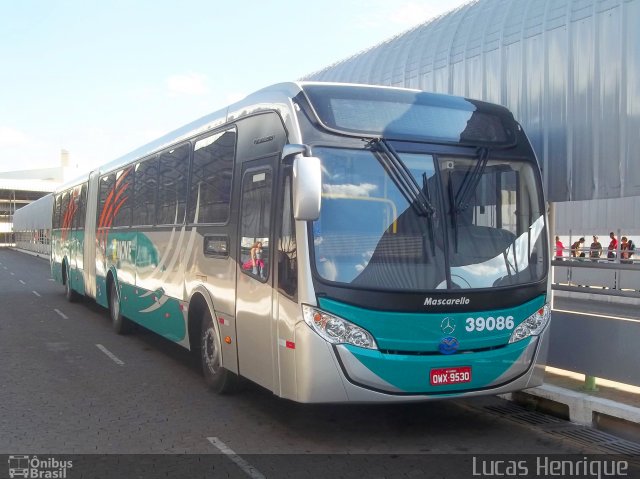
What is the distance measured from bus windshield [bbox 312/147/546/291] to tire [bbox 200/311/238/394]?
251cm

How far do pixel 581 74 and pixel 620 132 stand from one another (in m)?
0.98

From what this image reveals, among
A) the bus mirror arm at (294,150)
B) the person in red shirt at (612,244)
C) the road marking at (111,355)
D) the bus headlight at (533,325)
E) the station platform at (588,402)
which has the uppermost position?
the bus mirror arm at (294,150)

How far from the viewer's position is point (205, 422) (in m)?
6.88

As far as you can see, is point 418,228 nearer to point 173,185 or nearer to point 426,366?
point 426,366

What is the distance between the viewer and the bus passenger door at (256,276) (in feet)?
21.1

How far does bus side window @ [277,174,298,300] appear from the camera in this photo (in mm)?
5941

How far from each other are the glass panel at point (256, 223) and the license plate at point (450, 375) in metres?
1.75

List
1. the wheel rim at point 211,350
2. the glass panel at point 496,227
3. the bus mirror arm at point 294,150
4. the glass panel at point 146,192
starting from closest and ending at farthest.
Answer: the bus mirror arm at point 294,150 → the glass panel at point 496,227 → the wheel rim at point 211,350 → the glass panel at point 146,192

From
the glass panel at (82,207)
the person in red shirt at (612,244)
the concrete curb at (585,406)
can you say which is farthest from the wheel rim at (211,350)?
the person in red shirt at (612,244)

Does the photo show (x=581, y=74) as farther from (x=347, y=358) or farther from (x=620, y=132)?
(x=347, y=358)

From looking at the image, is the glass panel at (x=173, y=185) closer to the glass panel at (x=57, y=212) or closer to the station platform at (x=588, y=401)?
the station platform at (x=588, y=401)

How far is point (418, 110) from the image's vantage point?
658cm

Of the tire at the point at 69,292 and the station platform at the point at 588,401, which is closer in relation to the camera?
the station platform at the point at 588,401

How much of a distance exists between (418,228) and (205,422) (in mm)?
2854
